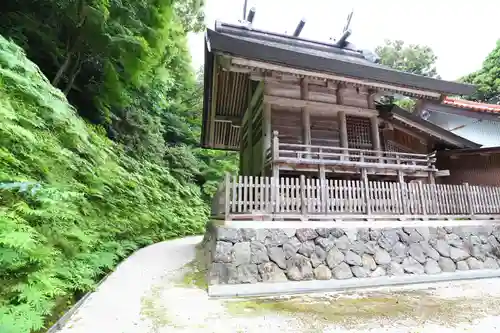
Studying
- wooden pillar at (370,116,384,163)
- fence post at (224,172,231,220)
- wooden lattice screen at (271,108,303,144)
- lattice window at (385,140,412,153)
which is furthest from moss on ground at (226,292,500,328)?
lattice window at (385,140,412,153)

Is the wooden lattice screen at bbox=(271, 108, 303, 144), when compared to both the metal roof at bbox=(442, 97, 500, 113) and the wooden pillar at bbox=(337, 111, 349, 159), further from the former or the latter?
the metal roof at bbox=(442, 97, 500, 113)

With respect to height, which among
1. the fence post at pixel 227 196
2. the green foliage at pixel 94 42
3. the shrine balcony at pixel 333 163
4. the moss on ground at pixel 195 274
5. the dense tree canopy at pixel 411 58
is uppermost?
the dense tree canopy at pixel 411 58

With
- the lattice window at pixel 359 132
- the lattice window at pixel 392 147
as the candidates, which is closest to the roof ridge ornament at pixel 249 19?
the lattice window at pixel 359 132

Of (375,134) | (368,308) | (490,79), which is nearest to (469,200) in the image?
(375,134)

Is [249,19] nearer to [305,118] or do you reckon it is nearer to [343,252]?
[305,118]

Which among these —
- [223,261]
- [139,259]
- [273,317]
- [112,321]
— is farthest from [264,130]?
[112,321]

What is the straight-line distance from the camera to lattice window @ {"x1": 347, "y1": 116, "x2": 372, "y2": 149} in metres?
11.1

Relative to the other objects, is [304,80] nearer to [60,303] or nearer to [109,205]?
[109,205]

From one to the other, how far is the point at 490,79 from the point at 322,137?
18.3 m

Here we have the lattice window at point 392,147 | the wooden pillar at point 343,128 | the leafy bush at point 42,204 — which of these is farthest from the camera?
the lattice window at point 392,147

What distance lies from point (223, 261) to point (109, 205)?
3.51 m

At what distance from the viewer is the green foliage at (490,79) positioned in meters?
19.9

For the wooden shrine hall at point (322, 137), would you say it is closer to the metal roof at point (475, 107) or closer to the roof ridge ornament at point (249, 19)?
the roof ridge ornament at point (249, 19)

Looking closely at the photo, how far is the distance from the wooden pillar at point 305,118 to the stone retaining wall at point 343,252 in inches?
147
